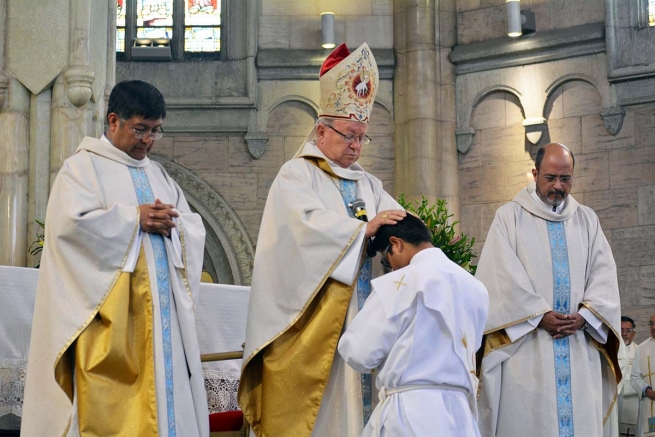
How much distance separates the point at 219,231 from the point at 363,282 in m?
6.40

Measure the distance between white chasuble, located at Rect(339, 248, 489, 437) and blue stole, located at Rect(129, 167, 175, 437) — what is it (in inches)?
30.0

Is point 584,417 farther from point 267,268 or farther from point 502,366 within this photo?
point 267,268

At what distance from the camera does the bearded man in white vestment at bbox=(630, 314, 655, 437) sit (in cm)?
959

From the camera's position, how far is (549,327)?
574 cm

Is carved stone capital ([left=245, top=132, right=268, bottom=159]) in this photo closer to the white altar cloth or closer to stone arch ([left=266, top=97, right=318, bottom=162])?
stone arch ([left=266, top=97, right=318, bottom=162])

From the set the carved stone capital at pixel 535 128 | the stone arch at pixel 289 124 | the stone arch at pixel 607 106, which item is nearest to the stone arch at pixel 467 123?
the carved stone capital at pixel 535 128

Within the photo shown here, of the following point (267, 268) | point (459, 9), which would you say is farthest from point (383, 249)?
point (459, 9)

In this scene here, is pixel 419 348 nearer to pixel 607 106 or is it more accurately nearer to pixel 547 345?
pixel 547 345

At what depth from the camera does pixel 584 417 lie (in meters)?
5.75

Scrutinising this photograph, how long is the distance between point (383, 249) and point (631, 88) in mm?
6751

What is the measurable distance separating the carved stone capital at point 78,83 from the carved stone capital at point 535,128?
4.98 m

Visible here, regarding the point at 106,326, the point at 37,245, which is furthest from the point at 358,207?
the point at 37,245

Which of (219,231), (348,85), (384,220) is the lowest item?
(384,220)

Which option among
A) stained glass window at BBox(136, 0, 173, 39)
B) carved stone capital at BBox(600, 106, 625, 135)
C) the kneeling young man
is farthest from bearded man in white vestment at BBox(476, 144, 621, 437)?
stained glass window at BBox(136, 0, 173, 39)
